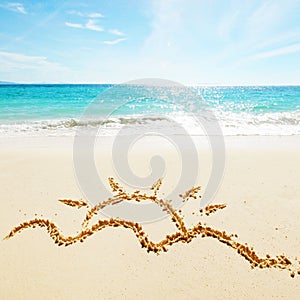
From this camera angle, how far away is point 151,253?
11.7ft

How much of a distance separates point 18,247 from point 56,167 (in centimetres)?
289

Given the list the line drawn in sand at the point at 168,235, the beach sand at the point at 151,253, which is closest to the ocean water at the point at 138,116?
the beach sand at the point at 151,253

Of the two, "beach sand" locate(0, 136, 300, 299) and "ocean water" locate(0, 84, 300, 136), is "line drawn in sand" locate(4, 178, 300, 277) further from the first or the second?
"ocean water" locate(0, 84, 300, 136)

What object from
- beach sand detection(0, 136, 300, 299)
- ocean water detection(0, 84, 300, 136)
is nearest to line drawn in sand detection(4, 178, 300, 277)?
beach sand detection(0, 136, 300, 299)

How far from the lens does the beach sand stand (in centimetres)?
300

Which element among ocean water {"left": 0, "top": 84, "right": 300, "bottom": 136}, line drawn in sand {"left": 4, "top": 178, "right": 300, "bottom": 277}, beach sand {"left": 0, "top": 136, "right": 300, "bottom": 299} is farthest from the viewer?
ocean water {"left": 0, "top": 84, "right": 300, "bottom": 136}

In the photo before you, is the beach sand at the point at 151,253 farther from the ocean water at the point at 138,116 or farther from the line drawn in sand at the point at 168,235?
the ocean water at the point at 138,116

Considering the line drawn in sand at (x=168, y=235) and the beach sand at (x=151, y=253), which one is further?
the line drawn in sand at (x=168, y=235)

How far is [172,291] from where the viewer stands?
298 cm

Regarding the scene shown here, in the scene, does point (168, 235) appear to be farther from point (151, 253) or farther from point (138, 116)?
point (138, 116)

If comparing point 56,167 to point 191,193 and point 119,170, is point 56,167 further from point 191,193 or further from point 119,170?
point 191,193

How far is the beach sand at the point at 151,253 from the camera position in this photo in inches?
118

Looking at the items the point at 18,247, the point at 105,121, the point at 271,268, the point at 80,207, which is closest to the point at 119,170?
the point at 80,207

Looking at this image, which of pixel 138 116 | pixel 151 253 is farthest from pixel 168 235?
pixel 138 116
